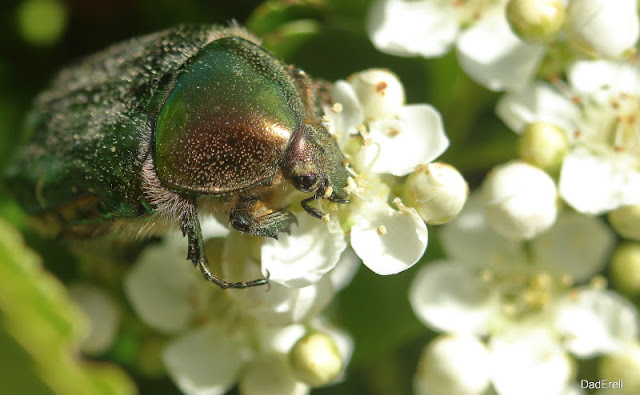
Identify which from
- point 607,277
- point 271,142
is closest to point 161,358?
point 271,142

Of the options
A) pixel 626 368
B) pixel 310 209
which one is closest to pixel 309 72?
pixel 310 209

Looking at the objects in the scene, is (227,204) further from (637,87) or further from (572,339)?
(637,87)

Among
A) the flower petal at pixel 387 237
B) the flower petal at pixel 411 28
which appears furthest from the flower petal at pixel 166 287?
the flower petal at pixel 411 28

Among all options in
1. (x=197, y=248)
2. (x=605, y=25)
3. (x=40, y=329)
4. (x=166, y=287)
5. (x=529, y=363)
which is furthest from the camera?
(x=166, y=287)

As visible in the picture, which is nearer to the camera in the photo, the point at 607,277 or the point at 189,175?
the point at 189,175

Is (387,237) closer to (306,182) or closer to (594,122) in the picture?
(306,182)

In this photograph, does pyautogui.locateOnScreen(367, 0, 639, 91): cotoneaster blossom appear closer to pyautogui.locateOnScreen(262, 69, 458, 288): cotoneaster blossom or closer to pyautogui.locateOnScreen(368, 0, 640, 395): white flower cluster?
pyautogui.locateOnScreen(368, 0, 640, 395): white flower cluster

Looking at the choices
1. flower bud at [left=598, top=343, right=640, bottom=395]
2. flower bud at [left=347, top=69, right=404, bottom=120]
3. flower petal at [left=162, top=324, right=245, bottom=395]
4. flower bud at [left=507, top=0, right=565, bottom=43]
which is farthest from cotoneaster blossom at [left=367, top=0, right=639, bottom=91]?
flower petal at [left=162, top=324, right=245, bottom=395]

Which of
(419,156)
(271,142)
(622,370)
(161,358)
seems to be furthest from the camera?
(161,358)
